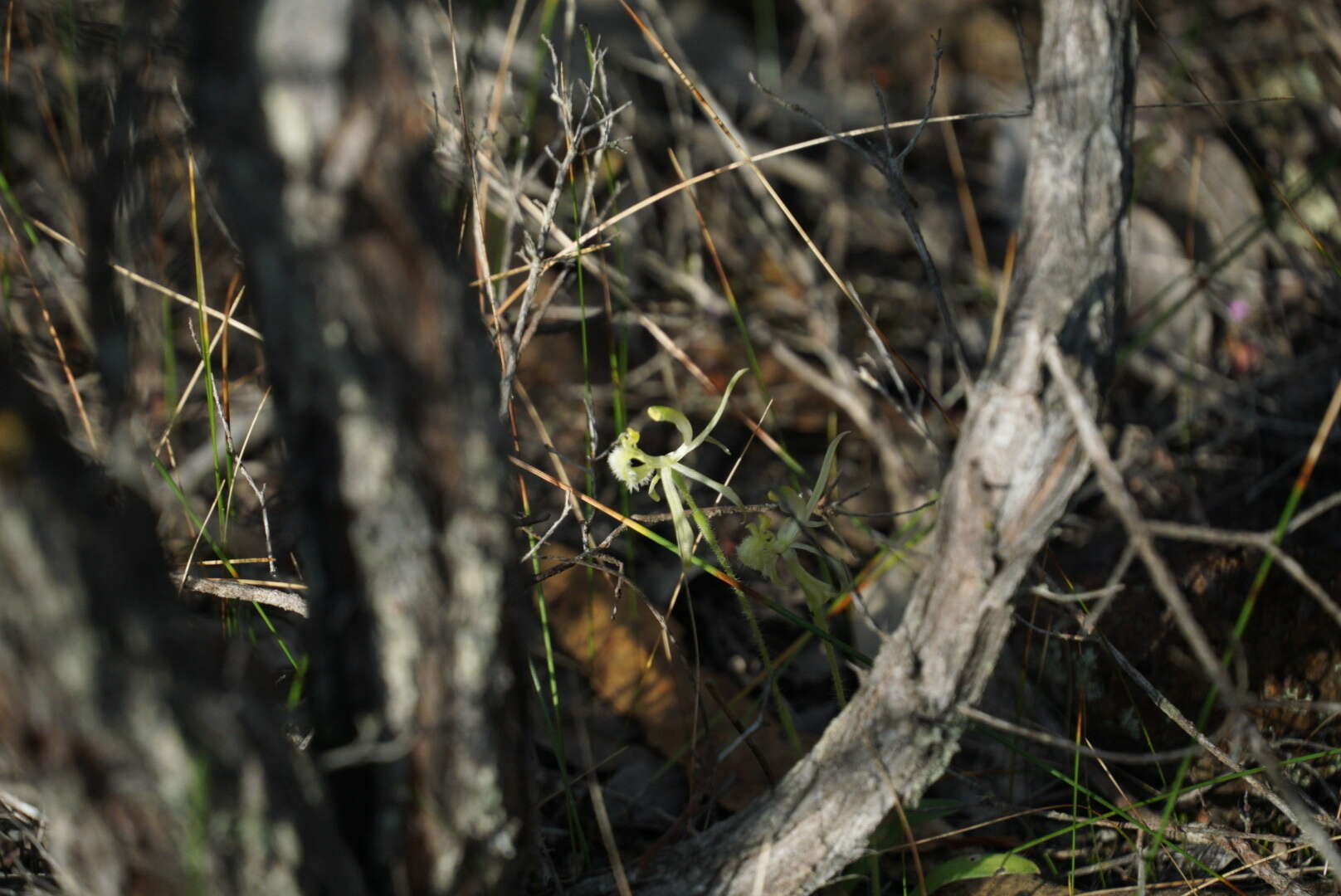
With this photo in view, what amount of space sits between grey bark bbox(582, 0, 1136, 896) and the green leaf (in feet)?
0.81

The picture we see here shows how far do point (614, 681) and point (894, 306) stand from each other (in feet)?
4.68

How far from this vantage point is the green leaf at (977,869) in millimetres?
1164

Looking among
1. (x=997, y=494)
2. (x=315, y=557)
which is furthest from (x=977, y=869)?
(x=315, y=557)

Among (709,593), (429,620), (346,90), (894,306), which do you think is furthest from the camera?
(894,306)

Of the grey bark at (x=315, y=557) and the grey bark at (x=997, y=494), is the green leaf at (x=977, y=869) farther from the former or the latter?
the grey bark at (x=315, y=557)

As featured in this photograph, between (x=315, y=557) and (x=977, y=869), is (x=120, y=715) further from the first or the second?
(x=977, y=869)

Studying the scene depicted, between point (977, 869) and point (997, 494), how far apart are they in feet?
1.83

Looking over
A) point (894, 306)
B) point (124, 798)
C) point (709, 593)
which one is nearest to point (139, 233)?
point (124, 798)

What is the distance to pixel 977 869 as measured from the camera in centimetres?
117

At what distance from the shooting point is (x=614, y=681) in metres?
1.58

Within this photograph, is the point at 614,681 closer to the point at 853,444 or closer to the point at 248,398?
the point at 853,444

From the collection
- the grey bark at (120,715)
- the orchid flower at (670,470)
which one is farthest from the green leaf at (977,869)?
the grey bark at (120,715)

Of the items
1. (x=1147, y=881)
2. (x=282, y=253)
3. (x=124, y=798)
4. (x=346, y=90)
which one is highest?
(x=346, y=90)

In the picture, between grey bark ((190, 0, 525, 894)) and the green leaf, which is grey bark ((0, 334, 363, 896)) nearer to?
grey bark ((190, 0, 525, 894))
